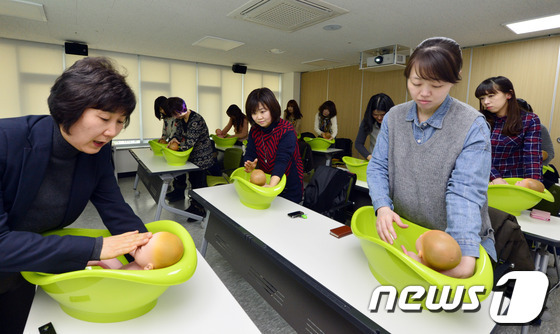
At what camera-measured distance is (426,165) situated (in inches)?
42.1

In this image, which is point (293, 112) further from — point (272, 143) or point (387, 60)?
point (272, 143)

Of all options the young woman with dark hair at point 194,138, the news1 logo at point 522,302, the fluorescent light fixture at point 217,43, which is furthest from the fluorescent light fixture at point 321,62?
the news1 logo at point 522,302

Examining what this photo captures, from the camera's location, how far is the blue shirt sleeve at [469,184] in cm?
91

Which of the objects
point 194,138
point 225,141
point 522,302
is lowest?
point 522,302

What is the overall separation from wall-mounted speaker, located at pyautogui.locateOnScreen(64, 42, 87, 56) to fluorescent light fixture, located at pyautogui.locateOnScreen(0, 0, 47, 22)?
1.39m

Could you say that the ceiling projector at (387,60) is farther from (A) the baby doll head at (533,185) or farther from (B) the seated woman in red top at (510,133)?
(A) the baby doll head at (533,185)

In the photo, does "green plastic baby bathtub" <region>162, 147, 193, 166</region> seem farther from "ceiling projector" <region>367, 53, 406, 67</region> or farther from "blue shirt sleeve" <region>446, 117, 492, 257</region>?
"ceiling projector" <region>367, 53, 406, 67</region>

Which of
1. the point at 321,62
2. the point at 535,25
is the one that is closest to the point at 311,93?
the point at 321,62

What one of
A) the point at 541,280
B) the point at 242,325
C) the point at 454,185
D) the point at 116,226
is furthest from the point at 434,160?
the point at 116,226

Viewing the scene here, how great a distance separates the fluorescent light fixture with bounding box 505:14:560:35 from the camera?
3518 mm

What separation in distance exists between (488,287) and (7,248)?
122 cm

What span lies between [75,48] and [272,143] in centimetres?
501

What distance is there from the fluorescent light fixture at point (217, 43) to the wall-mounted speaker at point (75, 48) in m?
2.06

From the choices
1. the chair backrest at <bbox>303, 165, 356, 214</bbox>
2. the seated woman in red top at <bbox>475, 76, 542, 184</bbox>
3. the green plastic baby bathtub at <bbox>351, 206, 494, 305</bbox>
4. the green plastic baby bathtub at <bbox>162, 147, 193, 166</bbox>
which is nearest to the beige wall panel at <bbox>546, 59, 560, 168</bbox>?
the seated woman in red top at <bbox>475, 76, 542, 184</bbox>
